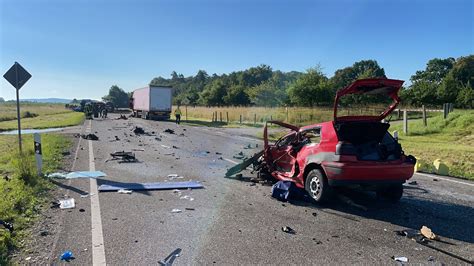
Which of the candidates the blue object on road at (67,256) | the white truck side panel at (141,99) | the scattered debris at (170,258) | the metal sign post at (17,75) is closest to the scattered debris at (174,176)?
the scattered debris at (170,258)

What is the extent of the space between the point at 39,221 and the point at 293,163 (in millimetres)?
4660

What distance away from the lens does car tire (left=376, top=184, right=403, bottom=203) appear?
751 centimetres

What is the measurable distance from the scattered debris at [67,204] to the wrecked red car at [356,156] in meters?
4.15

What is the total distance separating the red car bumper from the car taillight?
0.61 ft

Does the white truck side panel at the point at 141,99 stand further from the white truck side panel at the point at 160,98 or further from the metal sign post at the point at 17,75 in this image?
the metal sign post at the point at 17,75

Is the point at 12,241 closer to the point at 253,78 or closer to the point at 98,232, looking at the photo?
the point at 98,232

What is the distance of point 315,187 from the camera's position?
7.37 m

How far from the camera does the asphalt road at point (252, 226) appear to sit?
480cm

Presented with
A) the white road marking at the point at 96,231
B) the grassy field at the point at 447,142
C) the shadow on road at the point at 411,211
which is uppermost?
the grassy field at the point at 447,142

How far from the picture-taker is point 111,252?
4824mm

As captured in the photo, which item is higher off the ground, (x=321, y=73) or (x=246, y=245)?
(x=321, y=73)

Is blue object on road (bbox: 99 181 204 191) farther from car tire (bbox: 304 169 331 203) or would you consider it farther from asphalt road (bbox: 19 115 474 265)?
car tire (bbox: 304 169 331 203)

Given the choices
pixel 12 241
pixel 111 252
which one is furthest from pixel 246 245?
pixel 12 241

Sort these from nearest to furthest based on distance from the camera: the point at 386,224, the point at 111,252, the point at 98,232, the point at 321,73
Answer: the point at 111,252
the point at 98,232
the point at 386,224
the point at 321,73
